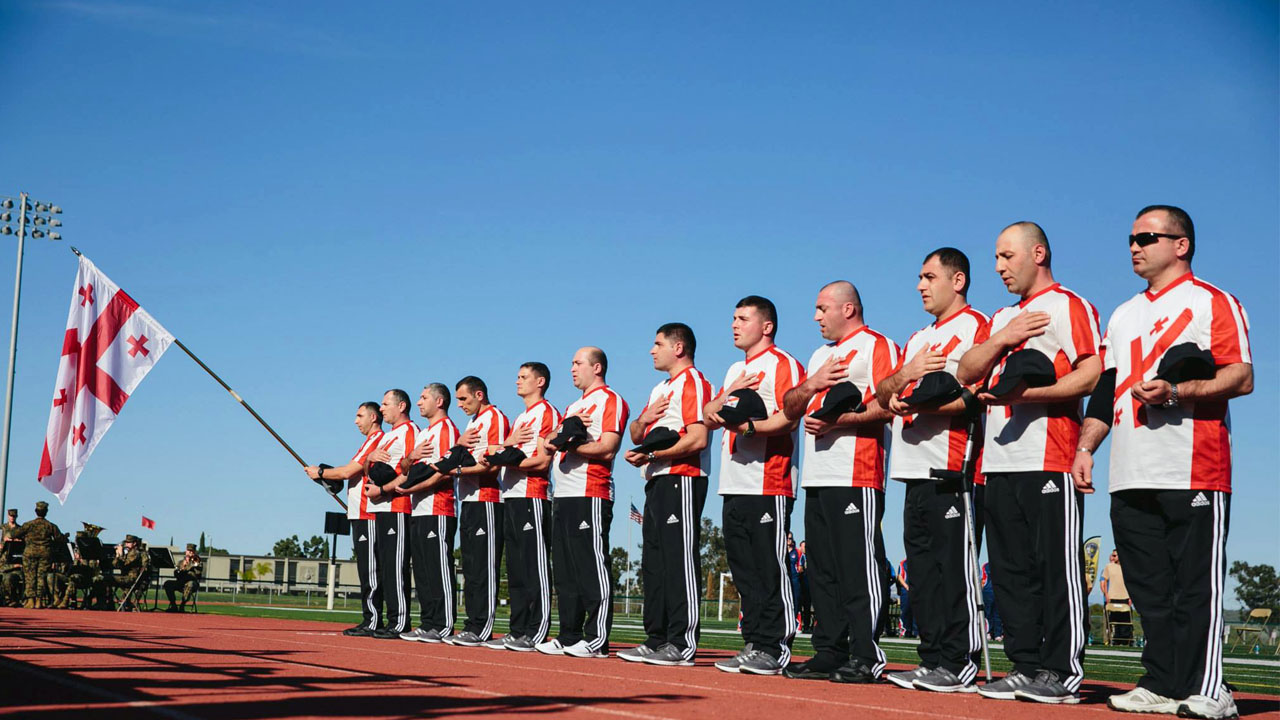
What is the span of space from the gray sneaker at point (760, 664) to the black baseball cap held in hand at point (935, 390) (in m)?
2.36

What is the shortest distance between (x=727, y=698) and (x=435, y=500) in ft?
22.5

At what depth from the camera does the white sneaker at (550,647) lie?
10430 millimetres

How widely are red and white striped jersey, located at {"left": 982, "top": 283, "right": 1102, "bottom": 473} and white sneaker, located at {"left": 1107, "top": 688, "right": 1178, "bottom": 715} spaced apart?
1.21 metres

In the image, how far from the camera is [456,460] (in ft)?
37.7

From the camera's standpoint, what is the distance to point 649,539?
9.41m

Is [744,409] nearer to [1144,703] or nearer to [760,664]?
[760,664]

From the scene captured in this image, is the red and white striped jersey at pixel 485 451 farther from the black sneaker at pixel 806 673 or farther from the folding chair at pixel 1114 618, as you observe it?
the folding chair at pixel 1114 618

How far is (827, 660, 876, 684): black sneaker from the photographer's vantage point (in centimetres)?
750

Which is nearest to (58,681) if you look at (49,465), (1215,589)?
(1215,589)

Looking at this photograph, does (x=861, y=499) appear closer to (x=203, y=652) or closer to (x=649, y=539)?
(x=649, y=539)


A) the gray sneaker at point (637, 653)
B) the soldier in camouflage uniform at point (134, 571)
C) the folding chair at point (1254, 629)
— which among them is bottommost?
the folding chair at point (1254, 629)

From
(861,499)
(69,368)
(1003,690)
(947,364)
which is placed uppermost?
(69,368)

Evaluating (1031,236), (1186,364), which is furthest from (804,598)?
(1186,364)

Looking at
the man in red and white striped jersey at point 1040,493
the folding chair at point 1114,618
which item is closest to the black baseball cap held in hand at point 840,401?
the man in red and white striped jersey at point 1040,493
